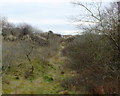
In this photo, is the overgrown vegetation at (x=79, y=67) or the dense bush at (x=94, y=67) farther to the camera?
the overgrown vegetation at (x=79, y=67)

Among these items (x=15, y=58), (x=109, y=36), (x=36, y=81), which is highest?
(x=109, y=36)

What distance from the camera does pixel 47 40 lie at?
21.3 metres

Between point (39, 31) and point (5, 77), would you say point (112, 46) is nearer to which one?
point (5, 77)

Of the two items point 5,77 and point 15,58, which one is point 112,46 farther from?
point 15,58

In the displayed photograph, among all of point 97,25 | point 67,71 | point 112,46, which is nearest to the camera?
point 97,25

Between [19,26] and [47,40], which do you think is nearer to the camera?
[47,40]

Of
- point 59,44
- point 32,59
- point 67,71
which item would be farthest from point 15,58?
point 59,44

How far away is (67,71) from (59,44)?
27.5 feet

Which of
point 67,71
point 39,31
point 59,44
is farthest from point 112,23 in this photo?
point 39,31

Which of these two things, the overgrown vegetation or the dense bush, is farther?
the overgrown vegetation

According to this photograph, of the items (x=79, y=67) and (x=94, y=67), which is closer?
(x=94, y=67)

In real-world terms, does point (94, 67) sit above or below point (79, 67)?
above

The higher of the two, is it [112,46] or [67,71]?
[112,46]

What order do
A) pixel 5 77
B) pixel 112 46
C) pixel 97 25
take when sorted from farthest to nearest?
pixel 5 77 < pixel 112 46 < pixel 97 25
